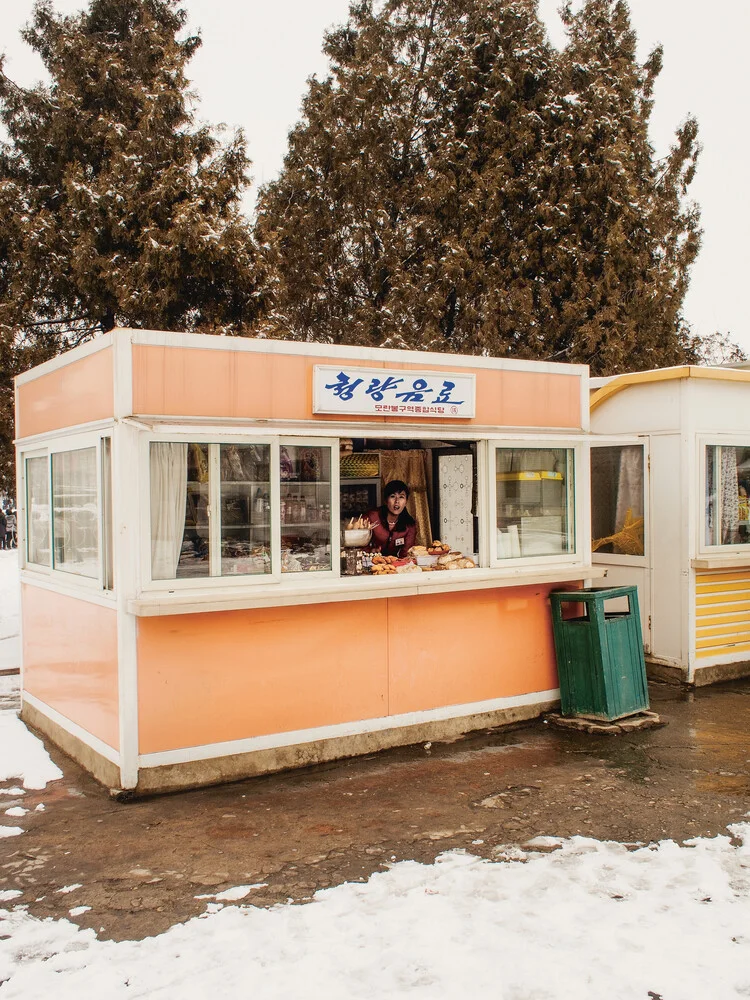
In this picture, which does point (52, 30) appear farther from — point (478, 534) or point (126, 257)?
point (478, 534)

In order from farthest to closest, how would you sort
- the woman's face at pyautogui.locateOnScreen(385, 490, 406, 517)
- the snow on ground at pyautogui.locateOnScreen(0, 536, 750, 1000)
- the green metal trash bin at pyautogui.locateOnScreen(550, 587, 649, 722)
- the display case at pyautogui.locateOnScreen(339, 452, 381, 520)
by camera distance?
the display case at pyautogui.locateOnScreen(339, 452, 381, 520), the woman's face at pyautogui.locateOnScreen(385, 490, 406, 517), the green metal trash bin at pyautogui.locateOnScreen(550, 587, 649, 722), the snow on ground at pyautogui.locateOnScreen(0, 536, 750, 1000)

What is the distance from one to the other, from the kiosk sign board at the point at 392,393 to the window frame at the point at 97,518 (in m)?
1.58

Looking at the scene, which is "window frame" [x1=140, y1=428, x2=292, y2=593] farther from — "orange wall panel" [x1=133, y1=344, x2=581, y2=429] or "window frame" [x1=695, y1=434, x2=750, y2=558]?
"window frame" [x1=695, y1=434, x2=750, y2=558]

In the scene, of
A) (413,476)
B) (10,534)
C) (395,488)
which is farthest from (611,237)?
(10,534)

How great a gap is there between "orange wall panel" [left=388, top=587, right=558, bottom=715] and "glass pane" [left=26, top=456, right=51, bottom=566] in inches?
120

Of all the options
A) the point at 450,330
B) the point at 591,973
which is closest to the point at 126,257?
the point at 450,330

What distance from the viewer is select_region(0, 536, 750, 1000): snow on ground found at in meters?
3.50

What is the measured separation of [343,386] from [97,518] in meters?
2.01

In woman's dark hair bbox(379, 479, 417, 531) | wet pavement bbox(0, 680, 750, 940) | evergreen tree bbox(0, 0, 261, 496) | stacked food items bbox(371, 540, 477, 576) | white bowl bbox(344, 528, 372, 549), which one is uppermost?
evergreen tree bbox(0, 0, 261, 496)

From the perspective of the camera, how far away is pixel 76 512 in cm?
655

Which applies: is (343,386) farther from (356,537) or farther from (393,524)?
(393,524)

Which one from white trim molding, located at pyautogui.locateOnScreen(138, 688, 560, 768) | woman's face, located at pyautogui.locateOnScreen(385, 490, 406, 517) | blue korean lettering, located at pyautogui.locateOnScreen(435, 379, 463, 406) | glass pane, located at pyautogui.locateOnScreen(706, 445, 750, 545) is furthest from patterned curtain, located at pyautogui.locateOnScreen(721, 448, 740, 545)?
blue korean lettering, located at pyautogui.locateOnScreen(435, 379, 463, 406)

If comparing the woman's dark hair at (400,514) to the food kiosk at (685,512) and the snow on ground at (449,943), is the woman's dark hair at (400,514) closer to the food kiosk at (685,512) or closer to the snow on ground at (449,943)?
the food kiosk at (685,512)

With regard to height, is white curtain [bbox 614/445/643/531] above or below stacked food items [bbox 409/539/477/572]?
above
